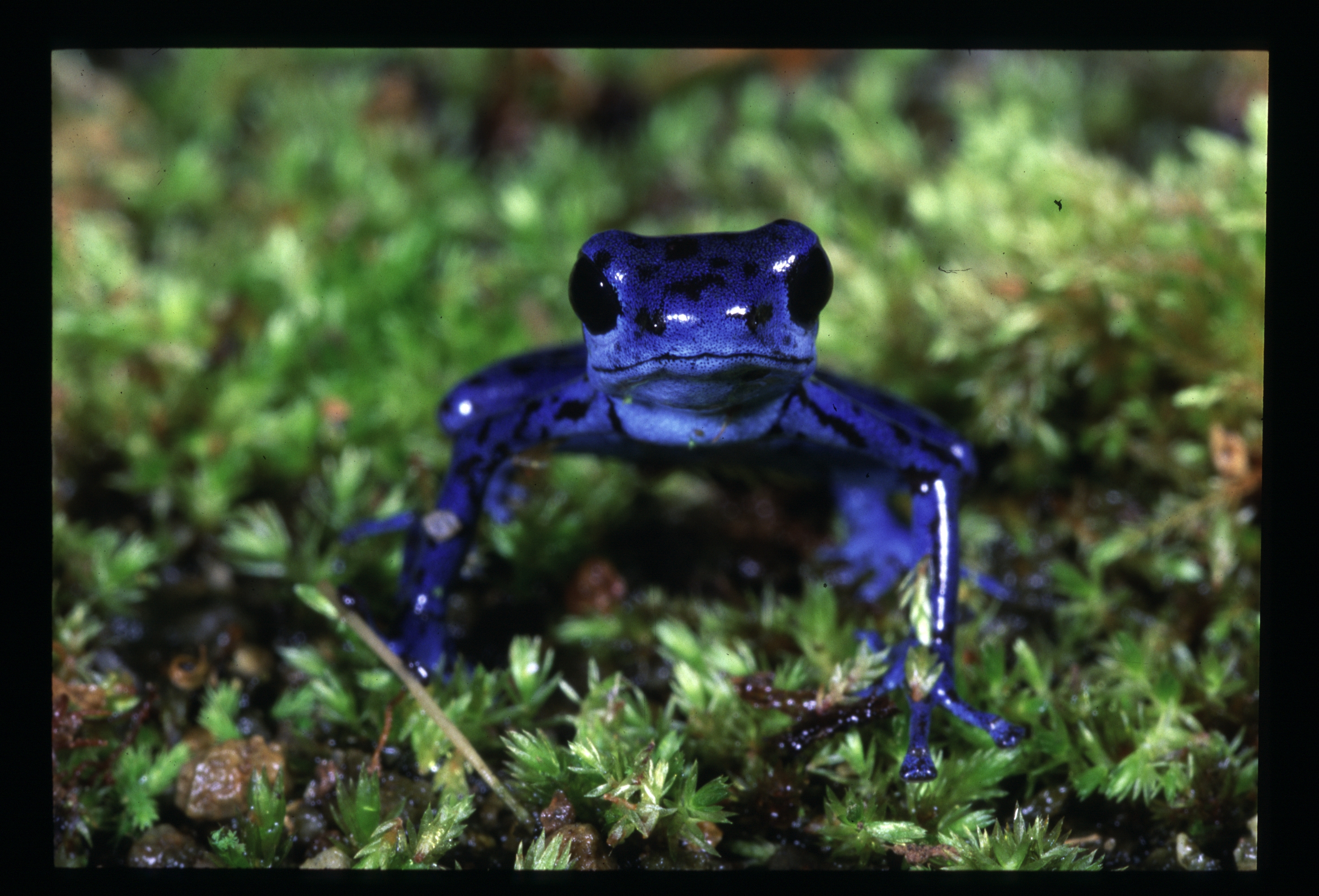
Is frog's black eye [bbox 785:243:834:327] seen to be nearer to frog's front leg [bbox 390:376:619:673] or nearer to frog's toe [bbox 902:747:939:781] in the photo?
frog's front leg [bbox 390:376:619:673]

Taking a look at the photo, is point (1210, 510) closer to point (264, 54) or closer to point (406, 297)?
point (406, 297)

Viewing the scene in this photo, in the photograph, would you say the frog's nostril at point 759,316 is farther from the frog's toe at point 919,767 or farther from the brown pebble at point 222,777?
the brown pebble at point 222,777

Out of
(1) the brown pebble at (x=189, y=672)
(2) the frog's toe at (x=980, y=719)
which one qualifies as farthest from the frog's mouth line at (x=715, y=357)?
(1) the brown pebble at (x=189, y=672)

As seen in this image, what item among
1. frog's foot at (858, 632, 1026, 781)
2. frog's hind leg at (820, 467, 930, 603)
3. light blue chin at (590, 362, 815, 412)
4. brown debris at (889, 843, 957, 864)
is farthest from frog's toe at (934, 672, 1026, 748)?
light blue chin at (590, 362, 815, 412)

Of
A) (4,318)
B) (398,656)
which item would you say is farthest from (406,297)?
(398,656)

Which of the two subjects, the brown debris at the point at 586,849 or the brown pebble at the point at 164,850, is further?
the brown pebble at the point at 164,850
